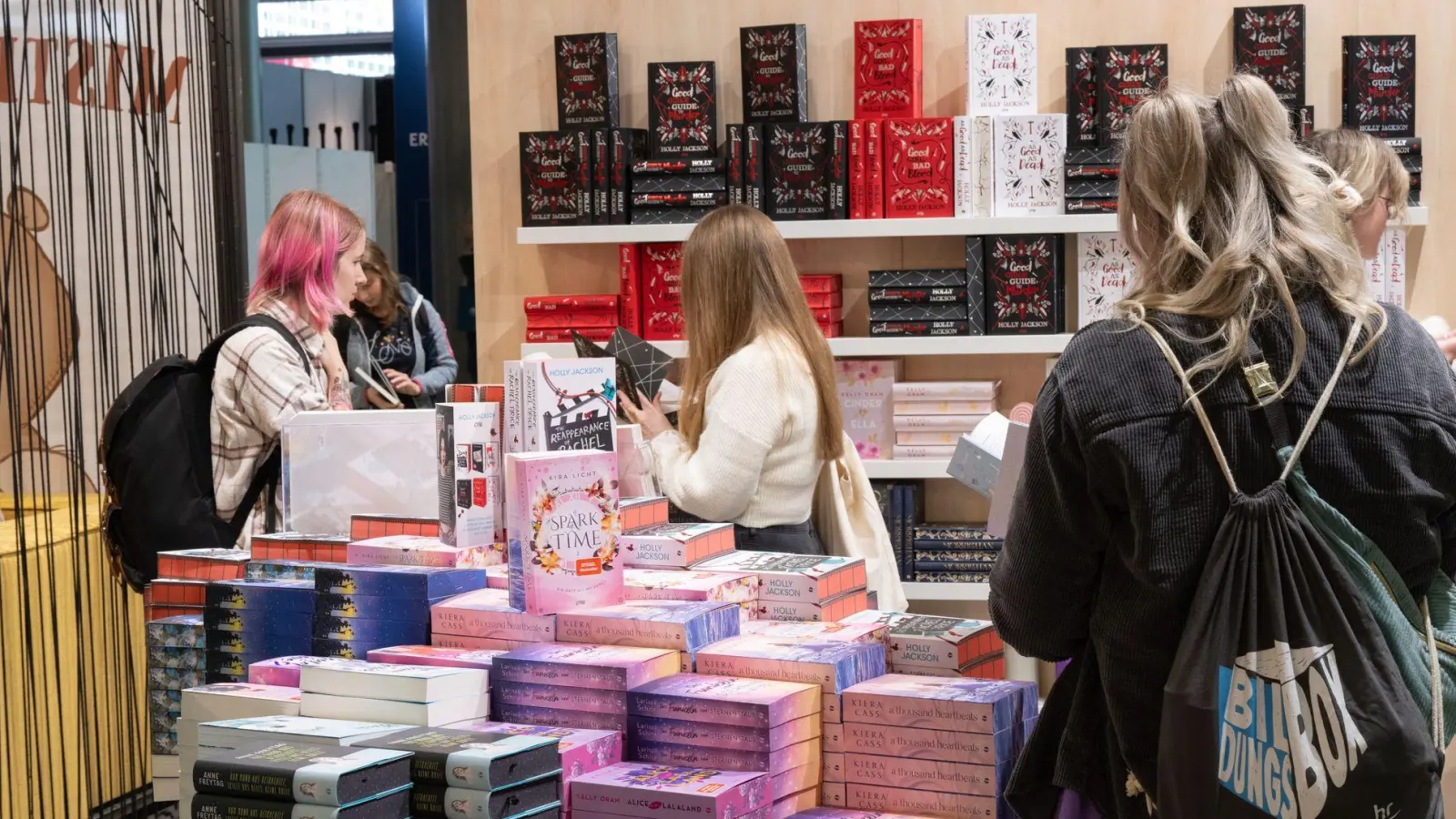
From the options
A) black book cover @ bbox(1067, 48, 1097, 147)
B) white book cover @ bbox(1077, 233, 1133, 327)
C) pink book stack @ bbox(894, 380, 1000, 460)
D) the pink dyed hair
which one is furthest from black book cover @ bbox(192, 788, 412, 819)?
black book cover @ bbox(1067, 48, 1097, 147)

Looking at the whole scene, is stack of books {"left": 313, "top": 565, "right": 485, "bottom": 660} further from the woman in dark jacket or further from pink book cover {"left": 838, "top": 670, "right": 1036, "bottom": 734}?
the woman in dark jacket

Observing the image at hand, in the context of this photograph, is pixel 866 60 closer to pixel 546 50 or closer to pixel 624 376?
pixel 546 50

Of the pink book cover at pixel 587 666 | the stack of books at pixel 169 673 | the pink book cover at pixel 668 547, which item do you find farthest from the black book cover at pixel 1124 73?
the stack of books at pixel 169 673

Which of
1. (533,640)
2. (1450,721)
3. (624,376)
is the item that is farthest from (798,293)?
(1450,721)

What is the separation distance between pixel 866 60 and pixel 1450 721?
3.55m

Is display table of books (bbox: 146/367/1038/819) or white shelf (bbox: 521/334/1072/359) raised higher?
white shelf (bbox: 521/334/1072/359)

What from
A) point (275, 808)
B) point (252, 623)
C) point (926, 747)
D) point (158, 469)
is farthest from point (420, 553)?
point (158, 469)

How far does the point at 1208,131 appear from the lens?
1602 millimetres

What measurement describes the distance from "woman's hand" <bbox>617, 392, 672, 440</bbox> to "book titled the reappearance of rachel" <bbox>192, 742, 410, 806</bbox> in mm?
1820

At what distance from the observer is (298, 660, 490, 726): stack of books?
1797 mm

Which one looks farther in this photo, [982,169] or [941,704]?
[982,169]

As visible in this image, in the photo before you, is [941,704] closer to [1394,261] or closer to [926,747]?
[926,747]

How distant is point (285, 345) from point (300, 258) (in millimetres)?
237

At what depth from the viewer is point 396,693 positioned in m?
1.81
